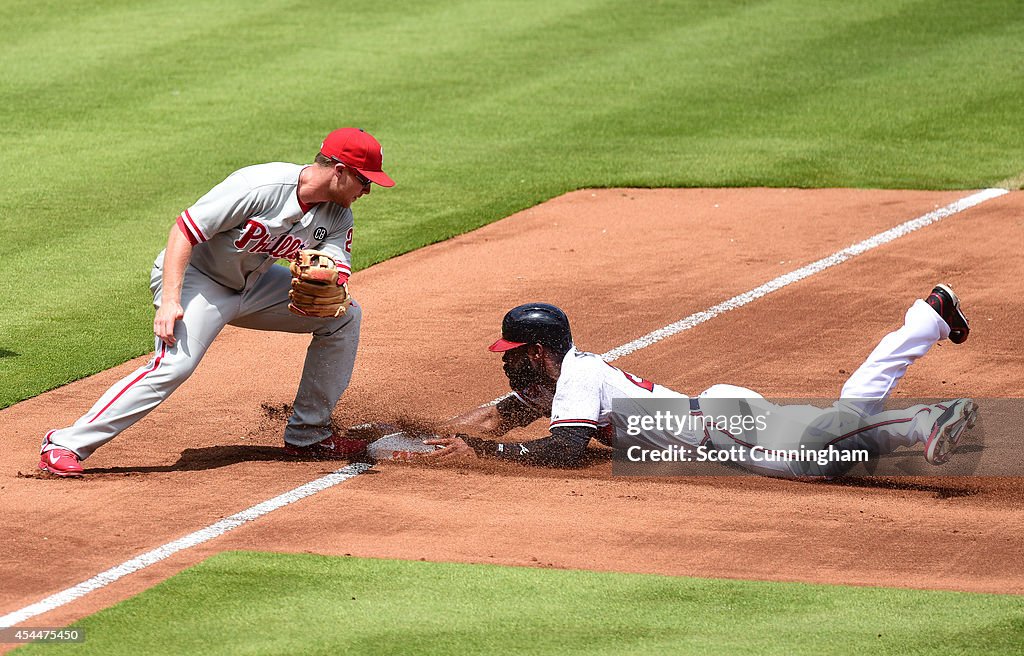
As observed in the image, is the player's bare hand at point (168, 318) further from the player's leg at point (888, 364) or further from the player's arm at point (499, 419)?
the player's leg at point (888, 364)

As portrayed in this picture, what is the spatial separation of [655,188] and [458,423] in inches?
217

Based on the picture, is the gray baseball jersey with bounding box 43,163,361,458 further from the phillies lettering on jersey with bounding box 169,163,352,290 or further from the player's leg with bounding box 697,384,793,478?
the player's leg with bounding box 697,384,793,478

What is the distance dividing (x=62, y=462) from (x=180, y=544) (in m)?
1.12

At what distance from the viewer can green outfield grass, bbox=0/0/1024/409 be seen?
1210 centimetres

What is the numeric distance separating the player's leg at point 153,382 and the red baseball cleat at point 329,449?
783 mm

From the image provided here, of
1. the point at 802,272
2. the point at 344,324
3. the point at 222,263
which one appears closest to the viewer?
the point at 222,263

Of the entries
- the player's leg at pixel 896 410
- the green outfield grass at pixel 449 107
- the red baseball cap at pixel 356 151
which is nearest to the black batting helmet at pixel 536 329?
the red baseball cap at pixel 356 151

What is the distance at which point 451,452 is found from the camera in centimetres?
754

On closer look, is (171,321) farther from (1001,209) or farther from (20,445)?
(1001,209)

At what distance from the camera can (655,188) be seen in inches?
511

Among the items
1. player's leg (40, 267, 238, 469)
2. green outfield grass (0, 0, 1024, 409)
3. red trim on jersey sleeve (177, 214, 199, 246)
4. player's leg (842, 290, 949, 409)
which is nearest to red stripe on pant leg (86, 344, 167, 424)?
player's leg (40, 267, 238, 469)

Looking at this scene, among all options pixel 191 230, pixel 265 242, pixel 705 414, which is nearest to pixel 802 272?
pixel 705 414

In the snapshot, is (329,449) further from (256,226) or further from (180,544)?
(180,544)

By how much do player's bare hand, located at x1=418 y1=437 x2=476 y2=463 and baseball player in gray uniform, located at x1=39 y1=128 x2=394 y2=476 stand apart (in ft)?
2.73
